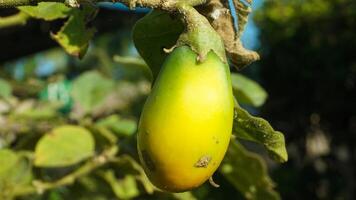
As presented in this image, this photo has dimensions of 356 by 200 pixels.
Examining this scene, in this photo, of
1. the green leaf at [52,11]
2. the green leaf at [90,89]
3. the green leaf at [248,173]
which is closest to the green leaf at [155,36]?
the green leaf at [52,11]

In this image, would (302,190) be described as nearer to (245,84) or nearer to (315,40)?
(315,40)

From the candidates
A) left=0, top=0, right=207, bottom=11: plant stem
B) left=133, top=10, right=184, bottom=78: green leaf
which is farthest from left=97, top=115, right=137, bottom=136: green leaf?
left=0, top=0, right=207, bottom=11: plant stem

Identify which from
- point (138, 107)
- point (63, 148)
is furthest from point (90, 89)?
point (138, 107)

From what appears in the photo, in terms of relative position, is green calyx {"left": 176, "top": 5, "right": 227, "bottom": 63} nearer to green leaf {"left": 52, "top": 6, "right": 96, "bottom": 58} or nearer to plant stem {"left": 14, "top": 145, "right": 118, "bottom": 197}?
green leaf {"left": 52, "top": 6, "right": 96, "bottom": 58}

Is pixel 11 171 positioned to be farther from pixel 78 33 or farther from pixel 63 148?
pixel 78 33

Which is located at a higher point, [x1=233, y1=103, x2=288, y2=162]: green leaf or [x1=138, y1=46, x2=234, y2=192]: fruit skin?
[x1=138, y1=46, x2=234, y2=192]: fruit skin

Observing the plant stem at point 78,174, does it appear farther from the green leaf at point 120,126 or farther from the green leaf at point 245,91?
the green leaf at point 245,91
